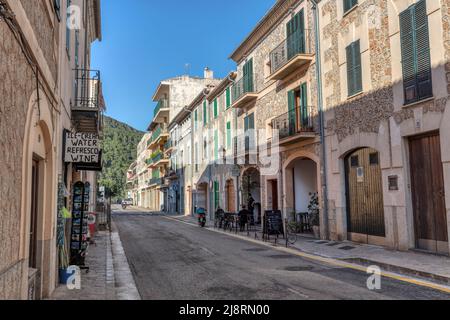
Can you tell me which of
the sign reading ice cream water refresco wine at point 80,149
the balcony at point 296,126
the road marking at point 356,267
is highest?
the balcony at point 296,126

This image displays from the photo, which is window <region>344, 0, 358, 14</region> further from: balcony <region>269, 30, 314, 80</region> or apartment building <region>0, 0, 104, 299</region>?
apartment building <region>0, 0, 104, 299</region>

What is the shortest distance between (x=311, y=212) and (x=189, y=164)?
72.3 ft

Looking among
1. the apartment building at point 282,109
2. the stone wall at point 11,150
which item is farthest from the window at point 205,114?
the stone wall at point 11,150

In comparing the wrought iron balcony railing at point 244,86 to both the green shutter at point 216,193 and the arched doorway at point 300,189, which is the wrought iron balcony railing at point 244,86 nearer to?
the arched doorway at point 300,189

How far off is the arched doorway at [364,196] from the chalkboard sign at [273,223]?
2.55m

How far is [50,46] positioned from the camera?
21.7ft

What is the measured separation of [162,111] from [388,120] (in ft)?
128

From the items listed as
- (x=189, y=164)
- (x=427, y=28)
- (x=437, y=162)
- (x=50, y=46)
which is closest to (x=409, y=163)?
(x=437, y=162)

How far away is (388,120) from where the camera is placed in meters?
12.1

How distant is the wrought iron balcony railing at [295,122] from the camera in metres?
16.0

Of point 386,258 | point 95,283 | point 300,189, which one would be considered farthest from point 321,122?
point 95,283

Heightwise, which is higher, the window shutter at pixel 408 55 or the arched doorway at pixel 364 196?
the window shutter at pixel 408 55

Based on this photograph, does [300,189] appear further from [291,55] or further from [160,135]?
[160,135]

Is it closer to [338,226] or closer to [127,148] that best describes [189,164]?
[338,226]
